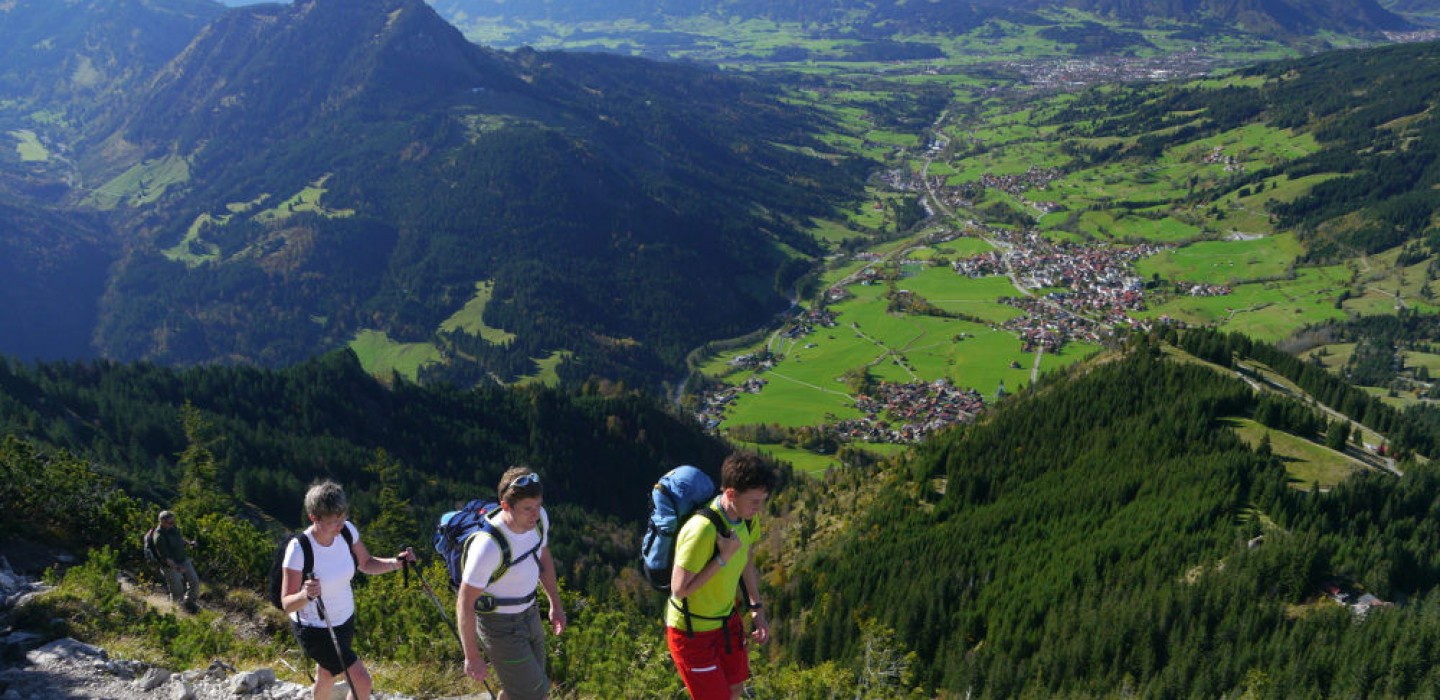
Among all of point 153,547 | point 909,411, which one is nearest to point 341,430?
point 909,411

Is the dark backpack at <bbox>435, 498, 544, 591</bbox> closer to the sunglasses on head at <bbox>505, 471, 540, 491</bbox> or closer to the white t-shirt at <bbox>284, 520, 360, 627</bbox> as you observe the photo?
the sunglasses on head at <bbox>505, 471, 540, 491</bbox>

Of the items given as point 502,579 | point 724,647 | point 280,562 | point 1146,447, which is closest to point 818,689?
point 724,647

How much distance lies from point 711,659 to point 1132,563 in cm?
5520

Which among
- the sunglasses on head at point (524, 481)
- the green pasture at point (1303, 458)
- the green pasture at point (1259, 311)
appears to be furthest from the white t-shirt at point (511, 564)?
the green pasture at point (1259, 311)

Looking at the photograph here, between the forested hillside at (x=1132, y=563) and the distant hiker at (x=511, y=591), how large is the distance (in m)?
31.8

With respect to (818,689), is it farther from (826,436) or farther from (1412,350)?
(1412,350)

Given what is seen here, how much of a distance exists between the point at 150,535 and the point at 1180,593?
2108 inches

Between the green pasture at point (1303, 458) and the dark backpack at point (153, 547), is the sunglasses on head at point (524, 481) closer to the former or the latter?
the dark backpack at point (153, 547)

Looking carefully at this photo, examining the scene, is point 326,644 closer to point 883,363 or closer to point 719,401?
point 719,401

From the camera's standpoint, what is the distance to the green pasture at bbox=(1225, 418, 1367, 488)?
64.4 m

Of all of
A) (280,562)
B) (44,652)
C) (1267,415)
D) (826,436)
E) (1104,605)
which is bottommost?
(826,436)

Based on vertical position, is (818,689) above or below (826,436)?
above

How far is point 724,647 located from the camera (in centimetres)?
1111

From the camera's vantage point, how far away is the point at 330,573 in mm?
11281
